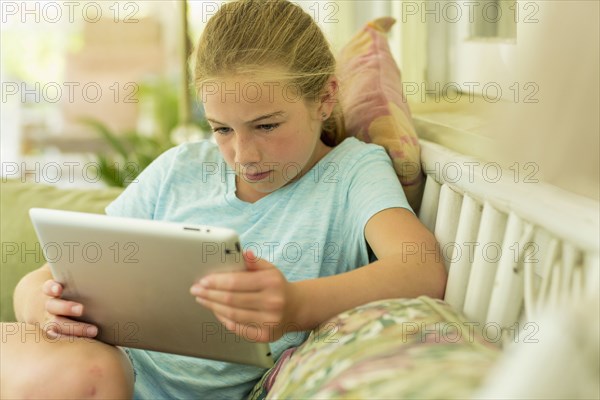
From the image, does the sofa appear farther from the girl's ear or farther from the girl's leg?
the girl's ear

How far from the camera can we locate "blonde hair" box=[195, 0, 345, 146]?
1110mm

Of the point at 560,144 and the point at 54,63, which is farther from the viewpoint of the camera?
the point at 54,63

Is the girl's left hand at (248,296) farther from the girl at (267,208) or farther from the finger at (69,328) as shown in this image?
the finger at (69,328)

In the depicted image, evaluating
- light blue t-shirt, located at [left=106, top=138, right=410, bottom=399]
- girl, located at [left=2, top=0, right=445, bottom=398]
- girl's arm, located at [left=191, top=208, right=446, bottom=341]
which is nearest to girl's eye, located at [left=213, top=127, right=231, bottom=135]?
girl, located at [left=2, top=0, right=445, bottom=398]

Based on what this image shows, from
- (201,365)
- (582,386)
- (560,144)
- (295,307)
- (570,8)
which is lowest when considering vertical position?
(201,365)

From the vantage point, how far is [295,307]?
0.89m

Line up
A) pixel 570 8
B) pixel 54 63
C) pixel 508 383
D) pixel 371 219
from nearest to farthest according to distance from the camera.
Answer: pixel 508 383, pixel 570 8, pixel 371 219, pixel 54 63

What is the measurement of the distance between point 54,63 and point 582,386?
4918 millimetres

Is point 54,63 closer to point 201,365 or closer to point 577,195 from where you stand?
point 201,365

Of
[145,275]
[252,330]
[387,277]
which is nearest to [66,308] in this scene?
[145,275]

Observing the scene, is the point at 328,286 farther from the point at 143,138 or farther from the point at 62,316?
the point at 143,138

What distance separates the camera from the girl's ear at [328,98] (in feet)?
3.93

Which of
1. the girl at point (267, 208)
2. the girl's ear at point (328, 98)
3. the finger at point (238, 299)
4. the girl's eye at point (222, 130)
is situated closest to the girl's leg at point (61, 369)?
the girl at point (267, 208)

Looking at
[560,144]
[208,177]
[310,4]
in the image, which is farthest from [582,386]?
[310,4]
